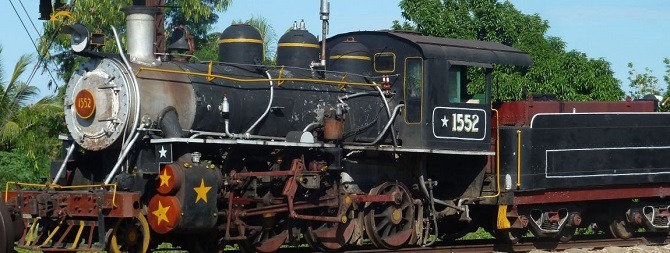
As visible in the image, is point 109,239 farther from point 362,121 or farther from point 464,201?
point 464,201

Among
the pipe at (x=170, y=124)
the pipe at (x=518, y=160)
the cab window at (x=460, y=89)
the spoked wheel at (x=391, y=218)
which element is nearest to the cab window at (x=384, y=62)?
the cab window at (x=460, y=89)

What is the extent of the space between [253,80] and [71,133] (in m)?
2.37

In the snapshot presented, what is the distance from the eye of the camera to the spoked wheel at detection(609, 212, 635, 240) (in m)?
17.8

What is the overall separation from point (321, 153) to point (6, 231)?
410 cm

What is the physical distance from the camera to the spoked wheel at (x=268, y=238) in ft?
43.5

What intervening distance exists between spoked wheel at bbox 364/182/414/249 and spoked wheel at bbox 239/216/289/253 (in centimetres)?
147

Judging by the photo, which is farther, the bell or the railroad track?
the railroad track

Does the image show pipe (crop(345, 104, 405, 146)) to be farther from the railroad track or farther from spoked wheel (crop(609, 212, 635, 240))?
spoked wheel (crop(609, 212, 635, 240))

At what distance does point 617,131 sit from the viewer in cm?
1703

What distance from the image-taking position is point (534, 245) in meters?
16.5

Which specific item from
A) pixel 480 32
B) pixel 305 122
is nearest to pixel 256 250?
pixel 305 122

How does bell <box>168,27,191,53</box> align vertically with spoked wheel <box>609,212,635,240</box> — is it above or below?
above

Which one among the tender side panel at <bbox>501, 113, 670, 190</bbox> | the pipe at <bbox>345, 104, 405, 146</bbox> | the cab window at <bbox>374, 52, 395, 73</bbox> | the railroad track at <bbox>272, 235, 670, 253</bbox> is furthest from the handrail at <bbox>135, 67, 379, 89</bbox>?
the tender side panel at <bbox>501, 113, 670, 190</bbox>

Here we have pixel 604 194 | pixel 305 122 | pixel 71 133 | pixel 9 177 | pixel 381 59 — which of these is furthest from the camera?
pixel 9 177
